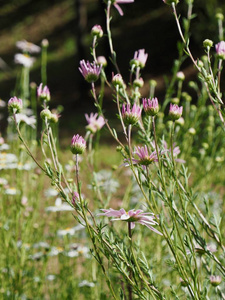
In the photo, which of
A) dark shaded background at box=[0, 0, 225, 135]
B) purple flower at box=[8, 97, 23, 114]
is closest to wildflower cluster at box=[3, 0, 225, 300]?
purple flower at box=[8, 97, 23, 114]

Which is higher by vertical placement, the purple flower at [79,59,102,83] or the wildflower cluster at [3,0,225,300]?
the purple flower at [79,59,102,83]

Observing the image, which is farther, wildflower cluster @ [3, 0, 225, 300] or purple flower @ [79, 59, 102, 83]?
purple flower @ [79, 59, 102, 83]

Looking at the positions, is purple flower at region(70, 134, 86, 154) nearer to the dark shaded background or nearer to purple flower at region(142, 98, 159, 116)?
purple flower at region(142, 98, 159, 116)

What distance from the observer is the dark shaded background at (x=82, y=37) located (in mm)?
7707

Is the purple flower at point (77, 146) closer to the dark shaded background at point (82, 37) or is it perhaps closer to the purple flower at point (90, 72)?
the purple flower at point (90, 72)

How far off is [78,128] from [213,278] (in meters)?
5.93

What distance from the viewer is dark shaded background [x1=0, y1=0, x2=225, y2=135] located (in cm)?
771

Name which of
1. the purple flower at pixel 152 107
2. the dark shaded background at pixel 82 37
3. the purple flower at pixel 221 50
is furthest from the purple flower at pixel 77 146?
the dark shaded background at pixel 82 37

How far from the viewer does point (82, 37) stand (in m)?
7.91

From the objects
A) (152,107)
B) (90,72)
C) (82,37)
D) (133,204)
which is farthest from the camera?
(82,37)

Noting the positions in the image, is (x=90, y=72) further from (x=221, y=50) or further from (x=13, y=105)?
(x=221, y=50)

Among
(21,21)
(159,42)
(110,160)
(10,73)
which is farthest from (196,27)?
(21,21)

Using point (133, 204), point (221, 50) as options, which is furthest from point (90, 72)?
point (133, 204)

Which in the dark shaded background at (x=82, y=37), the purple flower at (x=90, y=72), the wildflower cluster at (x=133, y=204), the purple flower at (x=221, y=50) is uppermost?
the dark shaded background at (x=82, y=37)
